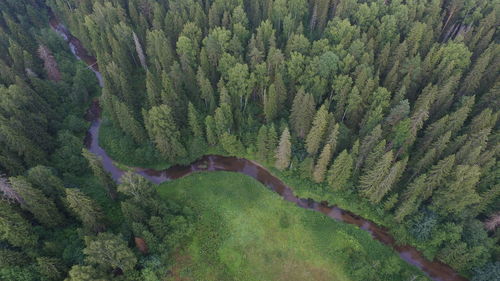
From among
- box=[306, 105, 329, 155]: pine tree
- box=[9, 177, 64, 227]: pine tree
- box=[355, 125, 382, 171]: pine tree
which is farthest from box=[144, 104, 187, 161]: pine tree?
box=[355, 125, 382, 171]: pine tree

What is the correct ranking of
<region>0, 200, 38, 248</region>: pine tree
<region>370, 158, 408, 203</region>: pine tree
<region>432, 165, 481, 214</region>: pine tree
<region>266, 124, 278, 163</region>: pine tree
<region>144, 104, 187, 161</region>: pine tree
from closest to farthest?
<region>0, 200, 38, 248</region>: pine tree, <region>432, 165, 481, 214</region>: pine tree, <region>370, 158, 408, 203</region>: pine tree, <region>144, 104, 187, 161</region>: pine tree, <region>266, 124, 278, 163</region>: pine tree

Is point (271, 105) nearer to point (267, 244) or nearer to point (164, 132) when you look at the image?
point (164, 132)

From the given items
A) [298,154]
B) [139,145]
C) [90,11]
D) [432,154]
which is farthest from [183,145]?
[90,11]

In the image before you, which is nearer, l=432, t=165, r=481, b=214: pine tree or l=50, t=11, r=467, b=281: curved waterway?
l=432, t=165, r=481, b=214: pine tree

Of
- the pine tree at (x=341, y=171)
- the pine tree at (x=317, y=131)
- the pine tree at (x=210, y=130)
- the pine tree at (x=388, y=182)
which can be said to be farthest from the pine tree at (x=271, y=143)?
the pine tree at (x=388, y=182)

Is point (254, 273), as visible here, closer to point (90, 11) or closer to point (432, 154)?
point (432, 154)

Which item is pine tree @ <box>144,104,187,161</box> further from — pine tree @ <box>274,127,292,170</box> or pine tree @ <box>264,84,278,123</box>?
pine tree @ <box>274,127,292,170</box>

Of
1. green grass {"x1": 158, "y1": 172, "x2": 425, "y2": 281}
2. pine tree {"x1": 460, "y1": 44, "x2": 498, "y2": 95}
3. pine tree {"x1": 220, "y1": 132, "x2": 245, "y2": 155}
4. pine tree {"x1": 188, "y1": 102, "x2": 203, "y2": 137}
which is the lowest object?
green grass {"x1": 158, "y1": 172, "x2": 425, "y2": 281}

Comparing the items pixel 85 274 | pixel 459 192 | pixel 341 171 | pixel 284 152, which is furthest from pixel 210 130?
pixel 459 192

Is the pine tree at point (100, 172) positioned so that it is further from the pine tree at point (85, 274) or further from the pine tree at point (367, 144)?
the pine tree at point (367, 144)
